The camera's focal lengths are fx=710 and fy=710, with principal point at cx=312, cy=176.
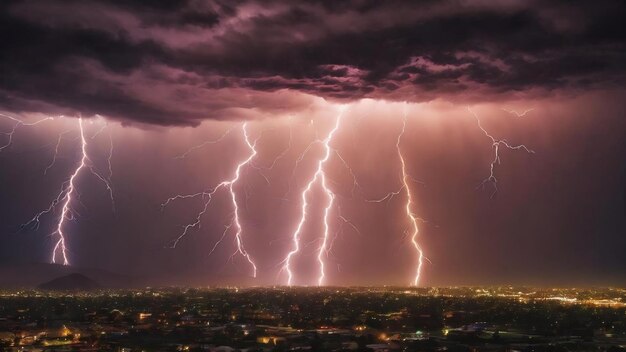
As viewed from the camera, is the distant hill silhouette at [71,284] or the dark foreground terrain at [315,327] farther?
the distant hill silhouette at [71,284]

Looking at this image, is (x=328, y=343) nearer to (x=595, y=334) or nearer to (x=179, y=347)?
(x=179, y=347)

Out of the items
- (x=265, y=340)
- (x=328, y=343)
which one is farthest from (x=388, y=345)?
(x=265, y=340)

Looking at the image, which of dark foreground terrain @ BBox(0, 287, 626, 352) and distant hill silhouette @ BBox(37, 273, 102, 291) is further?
distant hill silhouette @ BBox(37, 273, 102, 291)

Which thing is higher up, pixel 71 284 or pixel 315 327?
pixel 315 327

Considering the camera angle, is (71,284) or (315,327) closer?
(315,327)
